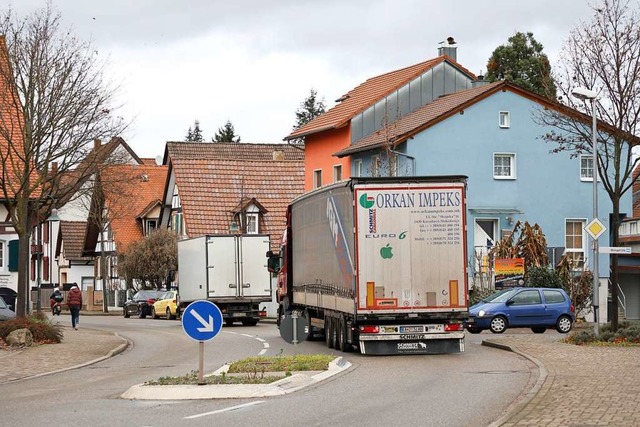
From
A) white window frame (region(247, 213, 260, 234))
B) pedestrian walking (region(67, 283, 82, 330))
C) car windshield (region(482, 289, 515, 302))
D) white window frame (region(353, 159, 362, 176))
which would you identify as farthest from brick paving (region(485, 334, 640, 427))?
white window frame (region(247, 213, 260, 234))

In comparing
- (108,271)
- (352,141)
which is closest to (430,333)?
(352,141)

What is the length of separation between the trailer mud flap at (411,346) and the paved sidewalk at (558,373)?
152cm

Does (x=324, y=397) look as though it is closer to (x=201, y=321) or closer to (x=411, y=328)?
(x=201, y=321)

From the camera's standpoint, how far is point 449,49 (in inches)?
2365

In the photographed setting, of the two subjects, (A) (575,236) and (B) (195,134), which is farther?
(B) (195,134)

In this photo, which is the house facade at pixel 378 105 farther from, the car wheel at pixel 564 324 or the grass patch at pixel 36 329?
the grass patch at pixel 36 329

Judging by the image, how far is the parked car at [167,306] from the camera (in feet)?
186

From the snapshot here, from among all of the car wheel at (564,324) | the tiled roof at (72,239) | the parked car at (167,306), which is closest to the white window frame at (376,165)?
the parked car at (167,306)

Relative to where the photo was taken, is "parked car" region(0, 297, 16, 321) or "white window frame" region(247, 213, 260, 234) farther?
"white window frame" region(247, 213, 260, 234)

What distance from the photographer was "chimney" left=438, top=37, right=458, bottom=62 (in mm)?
60062

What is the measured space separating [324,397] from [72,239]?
8116 centimetres

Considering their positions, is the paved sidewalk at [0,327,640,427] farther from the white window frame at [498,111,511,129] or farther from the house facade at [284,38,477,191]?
the house facade at [284,38,477,191]

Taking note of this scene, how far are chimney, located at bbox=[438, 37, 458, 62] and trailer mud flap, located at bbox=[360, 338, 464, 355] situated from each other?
36.2 metres

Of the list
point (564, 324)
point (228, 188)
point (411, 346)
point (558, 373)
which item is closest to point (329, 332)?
point (411, 346)
